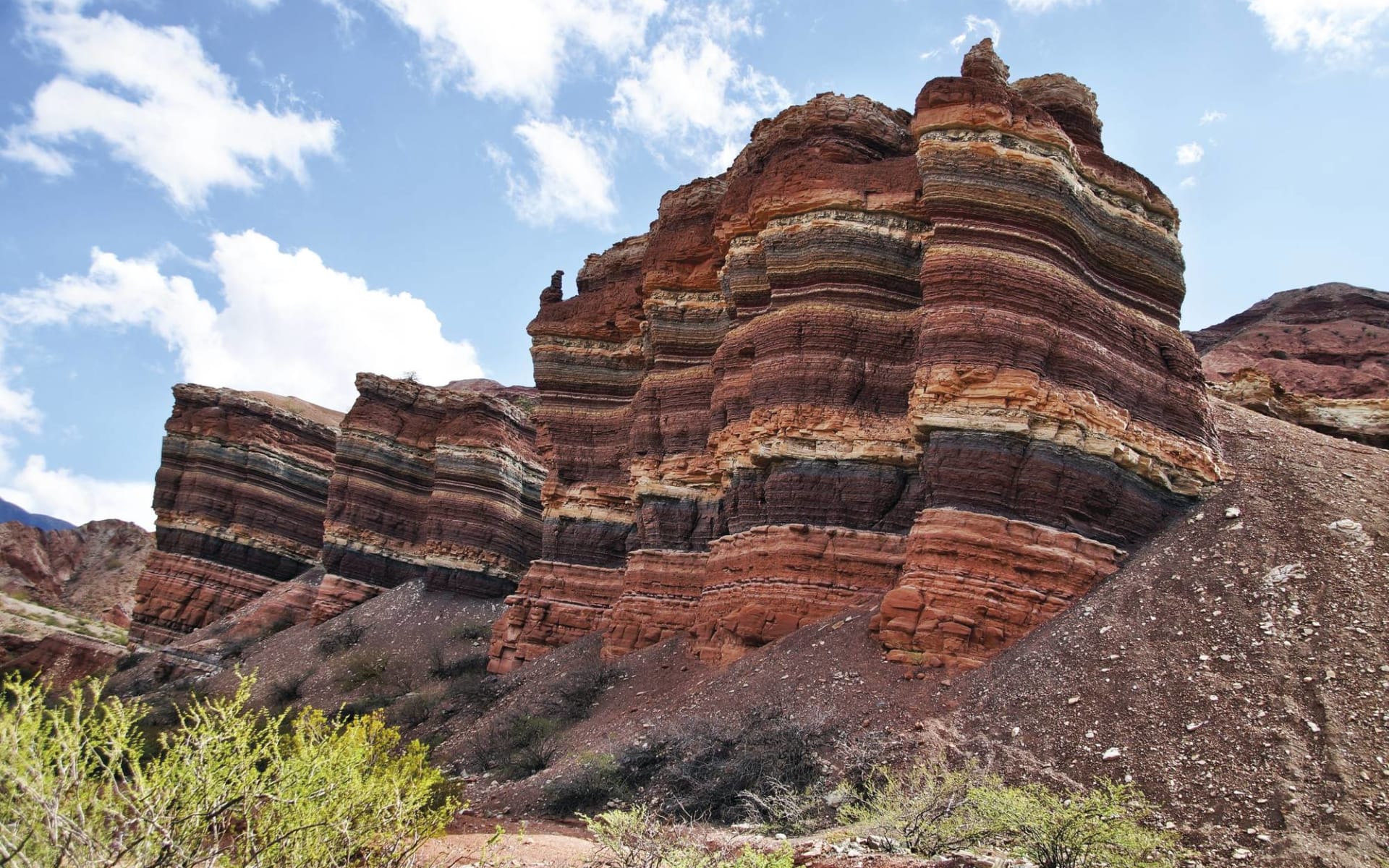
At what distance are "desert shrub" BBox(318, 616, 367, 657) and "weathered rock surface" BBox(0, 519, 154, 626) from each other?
107 feet

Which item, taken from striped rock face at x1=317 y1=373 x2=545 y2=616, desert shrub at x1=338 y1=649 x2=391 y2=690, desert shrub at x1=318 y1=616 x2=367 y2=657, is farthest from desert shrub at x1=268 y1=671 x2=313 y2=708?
striped rock face at x1=317 y1=373 x2=545 y2=616

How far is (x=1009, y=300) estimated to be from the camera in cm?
1509

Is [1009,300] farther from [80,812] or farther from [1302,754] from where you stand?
[80,812]

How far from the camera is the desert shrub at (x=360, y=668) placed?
25.3 meters

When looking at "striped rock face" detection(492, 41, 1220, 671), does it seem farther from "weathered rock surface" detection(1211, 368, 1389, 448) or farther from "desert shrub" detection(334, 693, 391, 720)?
"weathered rock surface" detection(1211, 368, 1389, 448)

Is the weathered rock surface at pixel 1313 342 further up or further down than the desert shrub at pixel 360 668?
further up

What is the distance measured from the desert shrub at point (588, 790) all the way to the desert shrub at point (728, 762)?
0.77 ft

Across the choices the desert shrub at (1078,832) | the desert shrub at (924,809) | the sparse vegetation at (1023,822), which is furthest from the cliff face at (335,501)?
the desert shrub at (1078,832)

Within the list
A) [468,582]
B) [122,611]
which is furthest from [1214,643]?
[122,611]

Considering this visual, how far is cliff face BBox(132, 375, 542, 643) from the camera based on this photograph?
32656 millimetres

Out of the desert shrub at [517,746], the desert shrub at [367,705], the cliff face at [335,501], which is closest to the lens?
the desert shrub at [517,746]

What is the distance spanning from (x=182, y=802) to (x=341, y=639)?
26.0 metres

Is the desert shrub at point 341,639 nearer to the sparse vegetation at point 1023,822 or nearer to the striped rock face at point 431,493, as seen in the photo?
the striped rock face at point 431,493

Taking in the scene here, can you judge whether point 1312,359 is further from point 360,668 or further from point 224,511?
point 224,511
